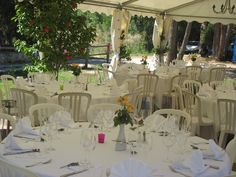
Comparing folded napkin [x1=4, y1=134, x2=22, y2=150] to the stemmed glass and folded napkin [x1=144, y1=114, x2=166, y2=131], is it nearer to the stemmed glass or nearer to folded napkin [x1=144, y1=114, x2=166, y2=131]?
the stemmed glass

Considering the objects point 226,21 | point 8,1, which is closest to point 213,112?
point 226,21

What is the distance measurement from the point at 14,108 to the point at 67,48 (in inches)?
86.0

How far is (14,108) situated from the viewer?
5.66 meters

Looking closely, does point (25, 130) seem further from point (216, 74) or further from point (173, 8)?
point (173, 8)

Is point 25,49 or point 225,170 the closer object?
point 225,170

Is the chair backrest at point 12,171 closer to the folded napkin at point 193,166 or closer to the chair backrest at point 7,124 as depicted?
the folded napkin at point 193,166

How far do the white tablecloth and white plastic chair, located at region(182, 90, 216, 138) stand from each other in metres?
2.24

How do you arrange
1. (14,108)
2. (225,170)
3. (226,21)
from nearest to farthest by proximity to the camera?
(225,170)
(14,108)
(226,21)

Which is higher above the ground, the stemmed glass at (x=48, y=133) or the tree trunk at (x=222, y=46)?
the tree trunk at (x=222, y=46)

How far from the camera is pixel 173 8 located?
11.9 m

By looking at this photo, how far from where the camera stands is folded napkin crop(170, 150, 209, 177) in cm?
267

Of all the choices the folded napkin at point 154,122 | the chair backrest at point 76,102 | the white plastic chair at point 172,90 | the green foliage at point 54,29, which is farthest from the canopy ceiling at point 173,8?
the folded napkin at point 154,122

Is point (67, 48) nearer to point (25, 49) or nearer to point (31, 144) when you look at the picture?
point (25, 49)

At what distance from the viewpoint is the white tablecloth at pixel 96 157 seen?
267 cm
